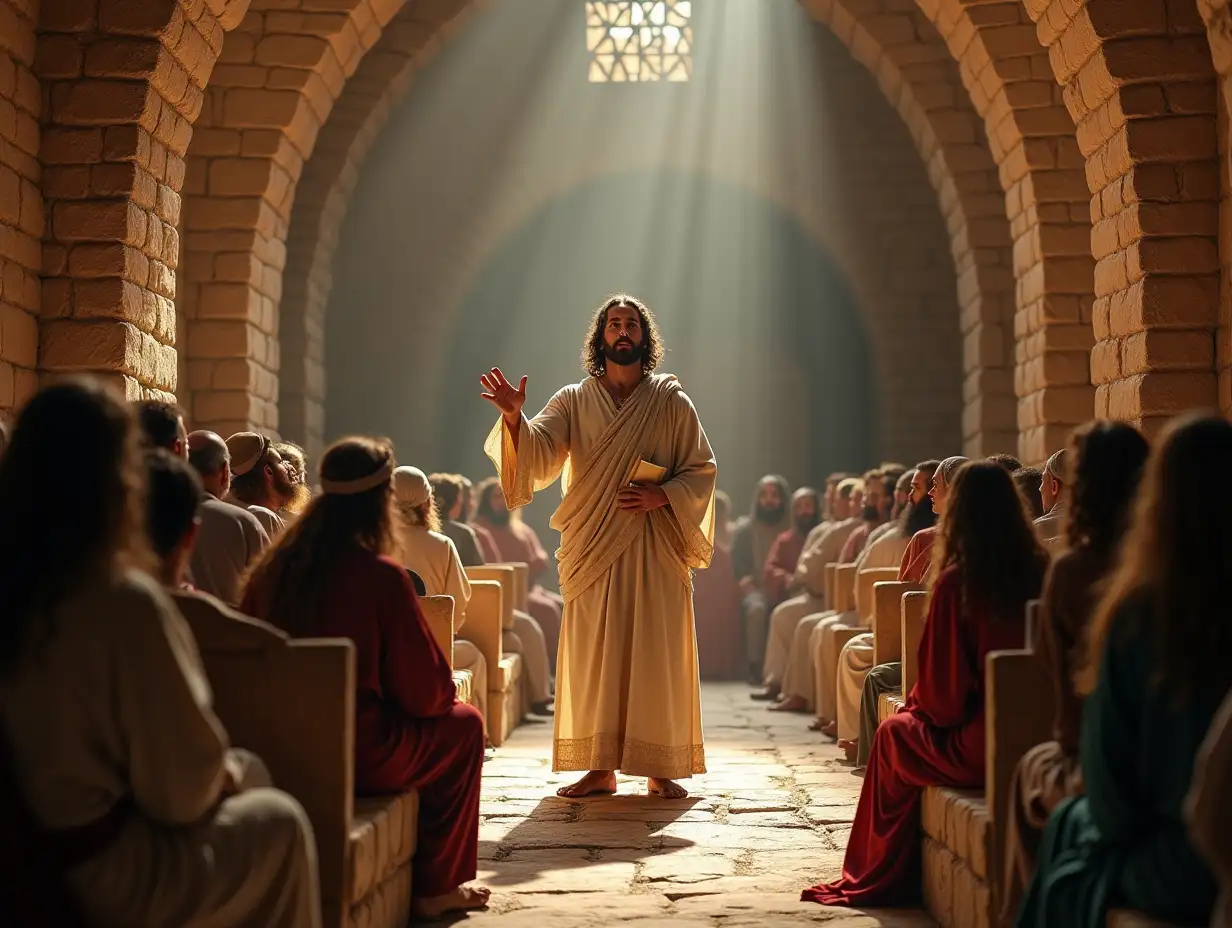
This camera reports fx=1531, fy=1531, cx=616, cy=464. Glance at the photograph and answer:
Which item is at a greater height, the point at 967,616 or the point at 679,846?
the point at 967,616

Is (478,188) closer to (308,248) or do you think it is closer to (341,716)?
(308,248)

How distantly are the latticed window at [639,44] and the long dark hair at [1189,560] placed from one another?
14.8 m

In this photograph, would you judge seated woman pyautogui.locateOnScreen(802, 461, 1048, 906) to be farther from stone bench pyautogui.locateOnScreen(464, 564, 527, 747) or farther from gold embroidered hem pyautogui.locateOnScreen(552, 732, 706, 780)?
stone bench pyautogui.locateOnScreen(464, 564, 527, 747)

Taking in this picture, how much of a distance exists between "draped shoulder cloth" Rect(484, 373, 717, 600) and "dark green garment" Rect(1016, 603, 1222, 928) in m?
3.60

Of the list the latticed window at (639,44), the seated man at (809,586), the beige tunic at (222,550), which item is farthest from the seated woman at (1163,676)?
the latticed window at (639,44)

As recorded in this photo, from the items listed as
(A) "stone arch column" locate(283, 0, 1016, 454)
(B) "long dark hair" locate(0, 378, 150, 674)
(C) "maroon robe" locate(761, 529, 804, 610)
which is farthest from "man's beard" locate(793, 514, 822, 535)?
(B) "long dark hair" locate(0, 378, 150, 674)

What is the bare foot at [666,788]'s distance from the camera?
20.9 feet

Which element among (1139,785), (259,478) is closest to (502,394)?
(259,478)

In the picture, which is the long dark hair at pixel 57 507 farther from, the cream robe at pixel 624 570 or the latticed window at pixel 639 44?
the latticed window at pixel 639 44

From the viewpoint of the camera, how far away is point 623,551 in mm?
6484

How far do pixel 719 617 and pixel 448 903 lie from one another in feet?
26.2

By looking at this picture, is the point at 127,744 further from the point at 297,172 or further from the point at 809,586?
the point at 809,586

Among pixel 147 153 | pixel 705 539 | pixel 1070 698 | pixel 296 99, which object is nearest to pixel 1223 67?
pixel 705 539

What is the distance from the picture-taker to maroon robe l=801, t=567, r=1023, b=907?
423cm
